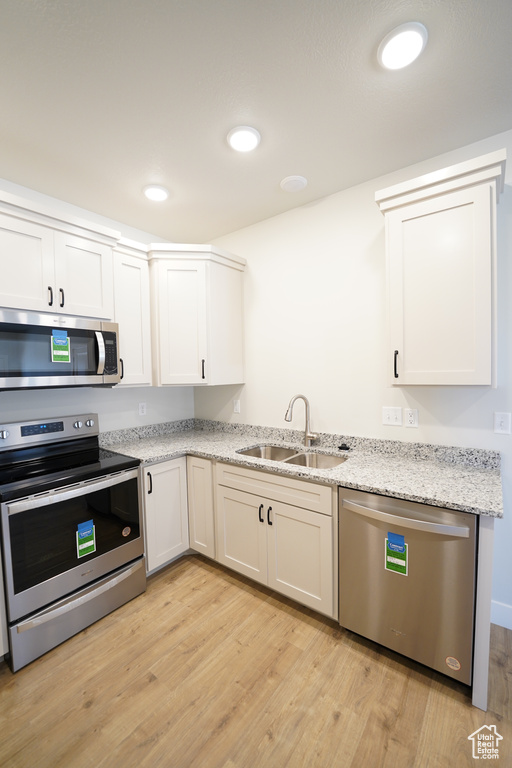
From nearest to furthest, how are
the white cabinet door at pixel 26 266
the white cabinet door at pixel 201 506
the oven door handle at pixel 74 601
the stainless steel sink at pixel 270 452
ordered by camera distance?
the oven door handle at pixel 74 601 < the white cabinet door at pixel 26 266 < the white cabinet door at pixel 201 506 < the stainless steel sink at pixel 270 452

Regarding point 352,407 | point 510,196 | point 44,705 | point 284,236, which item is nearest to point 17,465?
point 44,705

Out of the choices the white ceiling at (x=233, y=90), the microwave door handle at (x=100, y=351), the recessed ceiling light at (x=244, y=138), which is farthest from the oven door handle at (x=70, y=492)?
the recessed ceiling light at (x=244, y=138)

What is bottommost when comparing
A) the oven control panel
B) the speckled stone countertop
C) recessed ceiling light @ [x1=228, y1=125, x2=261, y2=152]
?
the speckled stone countertop

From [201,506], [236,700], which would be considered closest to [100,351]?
[201,506]

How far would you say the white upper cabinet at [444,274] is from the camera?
1515mm

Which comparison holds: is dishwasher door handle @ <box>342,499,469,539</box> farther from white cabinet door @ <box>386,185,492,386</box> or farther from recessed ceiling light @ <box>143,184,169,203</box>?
recessed ceiling light @ <box>143,184,169,203</box>

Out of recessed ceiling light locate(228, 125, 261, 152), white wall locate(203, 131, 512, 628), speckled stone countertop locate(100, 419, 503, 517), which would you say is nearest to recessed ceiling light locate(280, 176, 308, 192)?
white wall locate(203, 131, 512, 628)

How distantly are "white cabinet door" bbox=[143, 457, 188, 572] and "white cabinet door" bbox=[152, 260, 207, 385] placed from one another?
686 millimetres

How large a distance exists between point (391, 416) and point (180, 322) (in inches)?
66.3

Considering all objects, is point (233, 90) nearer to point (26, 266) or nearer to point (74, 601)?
point (26, 266)

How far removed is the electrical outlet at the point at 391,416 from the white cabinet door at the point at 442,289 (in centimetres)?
34

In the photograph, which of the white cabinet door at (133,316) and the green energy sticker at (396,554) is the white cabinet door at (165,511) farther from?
the green energy sticker at (396,554)

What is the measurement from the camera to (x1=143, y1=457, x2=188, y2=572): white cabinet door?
2166mm

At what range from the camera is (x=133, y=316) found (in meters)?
2.39
